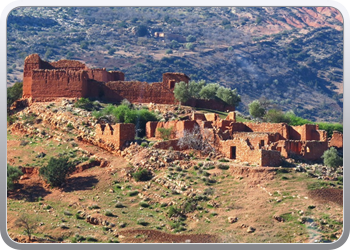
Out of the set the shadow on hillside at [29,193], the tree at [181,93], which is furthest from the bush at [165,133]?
the shadow on hillside at [29,193]

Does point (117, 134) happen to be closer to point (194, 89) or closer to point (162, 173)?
point (162, 173)

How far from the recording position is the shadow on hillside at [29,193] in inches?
1704

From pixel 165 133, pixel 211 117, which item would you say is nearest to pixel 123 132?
pixel 165 133

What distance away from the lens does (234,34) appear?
12494cm

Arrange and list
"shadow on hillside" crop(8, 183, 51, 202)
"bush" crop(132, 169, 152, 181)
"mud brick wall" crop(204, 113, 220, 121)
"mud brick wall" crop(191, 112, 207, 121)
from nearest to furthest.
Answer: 1. "shadow on hillside" crop(8, 183, 51, 202)
2. "bush" crop(132, 169, 152, 181)
3. "mud brick wall" crop(191, 112, 207, 121)
4. "mud brick wall" crop(204, 113, 220, 121)

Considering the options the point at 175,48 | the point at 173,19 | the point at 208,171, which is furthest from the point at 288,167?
the point at 173,19

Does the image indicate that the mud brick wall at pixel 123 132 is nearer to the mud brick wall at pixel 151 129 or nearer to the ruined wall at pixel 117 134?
the ruined wall at pixel 117 134

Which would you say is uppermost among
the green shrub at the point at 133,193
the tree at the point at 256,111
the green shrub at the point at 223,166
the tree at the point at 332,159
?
the tree at the point at 256,111

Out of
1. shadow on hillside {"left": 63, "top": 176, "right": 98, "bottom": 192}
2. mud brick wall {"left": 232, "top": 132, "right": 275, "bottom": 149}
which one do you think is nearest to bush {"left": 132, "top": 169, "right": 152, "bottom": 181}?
shadow on hillside {"left": 63, "top": 176, "right": 98, "bottom": 192}

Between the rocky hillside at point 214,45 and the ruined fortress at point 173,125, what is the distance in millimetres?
41727

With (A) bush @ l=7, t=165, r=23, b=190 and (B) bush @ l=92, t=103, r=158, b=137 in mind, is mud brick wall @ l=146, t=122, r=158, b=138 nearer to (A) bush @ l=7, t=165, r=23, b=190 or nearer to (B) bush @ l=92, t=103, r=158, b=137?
(B) bush @ l=92, t=103, r=158, b=137

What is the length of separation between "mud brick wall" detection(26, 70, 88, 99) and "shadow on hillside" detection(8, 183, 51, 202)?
466 inches

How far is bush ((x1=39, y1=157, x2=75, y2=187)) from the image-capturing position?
1756 inches

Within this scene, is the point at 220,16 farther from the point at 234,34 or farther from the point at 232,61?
the point at 232,61
